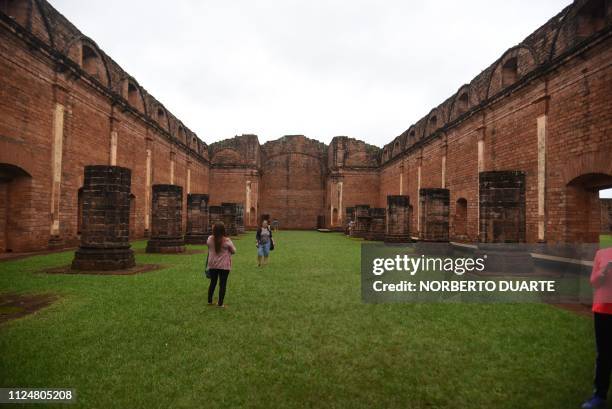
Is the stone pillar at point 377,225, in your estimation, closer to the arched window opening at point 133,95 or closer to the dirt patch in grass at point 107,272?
the dirt patch in grass at point 107,272

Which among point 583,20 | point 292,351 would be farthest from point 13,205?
point 583,20

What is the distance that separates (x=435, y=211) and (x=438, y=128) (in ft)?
27.4

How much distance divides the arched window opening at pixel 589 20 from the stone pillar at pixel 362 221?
1311cm

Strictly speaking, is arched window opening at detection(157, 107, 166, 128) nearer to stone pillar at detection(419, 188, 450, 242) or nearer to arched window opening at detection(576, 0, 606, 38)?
stone pillar at detection(419, 188, 450, 242)

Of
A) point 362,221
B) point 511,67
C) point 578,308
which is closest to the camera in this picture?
point 578,308

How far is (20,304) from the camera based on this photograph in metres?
5.10

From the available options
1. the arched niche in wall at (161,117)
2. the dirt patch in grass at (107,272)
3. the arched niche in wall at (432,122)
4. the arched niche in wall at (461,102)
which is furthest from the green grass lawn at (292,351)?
the arched niche in wall at (161,117)

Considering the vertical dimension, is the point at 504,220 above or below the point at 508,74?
below

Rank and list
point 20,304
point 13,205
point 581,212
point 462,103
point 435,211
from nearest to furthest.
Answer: point 20,304
point 581,212
point 13,205
point 435,211
point 462,103

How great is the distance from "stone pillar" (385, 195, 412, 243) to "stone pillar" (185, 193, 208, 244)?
8392mm

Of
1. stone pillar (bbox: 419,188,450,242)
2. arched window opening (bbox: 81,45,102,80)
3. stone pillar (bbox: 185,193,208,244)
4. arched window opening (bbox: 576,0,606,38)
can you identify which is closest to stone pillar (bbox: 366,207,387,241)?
stone pillar (bbox: 419,188,450,242)

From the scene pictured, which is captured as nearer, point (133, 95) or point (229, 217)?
point (133, 95)

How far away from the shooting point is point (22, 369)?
3086 millimetres

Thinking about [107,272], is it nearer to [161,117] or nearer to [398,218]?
[398,218]
